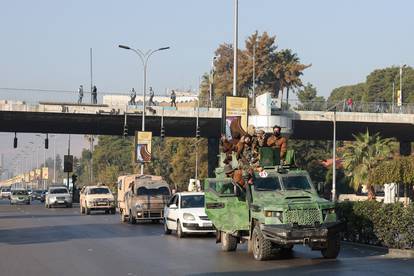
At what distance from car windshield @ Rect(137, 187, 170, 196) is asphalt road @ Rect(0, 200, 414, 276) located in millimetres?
9772

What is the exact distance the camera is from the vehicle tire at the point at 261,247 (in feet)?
60.5

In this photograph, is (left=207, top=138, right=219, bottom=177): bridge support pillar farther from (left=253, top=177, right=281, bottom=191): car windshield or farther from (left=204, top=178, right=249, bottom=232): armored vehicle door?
(left=253, top=177, right=281, bottom=191): car windshield

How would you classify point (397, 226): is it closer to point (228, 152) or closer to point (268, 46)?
point (228, 152)

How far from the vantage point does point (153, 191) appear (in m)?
38.2

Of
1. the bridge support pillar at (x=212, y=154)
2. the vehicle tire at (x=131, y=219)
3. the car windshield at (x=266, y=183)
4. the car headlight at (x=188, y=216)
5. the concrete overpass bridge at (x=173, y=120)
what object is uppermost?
the concrete overpass bridge at (x=173, y=120)

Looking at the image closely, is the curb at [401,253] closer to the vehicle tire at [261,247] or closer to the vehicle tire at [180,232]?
the vehicle tire at [261,247]

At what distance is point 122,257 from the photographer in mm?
19922

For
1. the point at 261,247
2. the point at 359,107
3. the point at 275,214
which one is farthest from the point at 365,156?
the point at 275,214

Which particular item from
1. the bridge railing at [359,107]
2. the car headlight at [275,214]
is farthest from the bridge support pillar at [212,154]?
the car headlight at [275,214]

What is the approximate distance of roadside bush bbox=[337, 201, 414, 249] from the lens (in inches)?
789

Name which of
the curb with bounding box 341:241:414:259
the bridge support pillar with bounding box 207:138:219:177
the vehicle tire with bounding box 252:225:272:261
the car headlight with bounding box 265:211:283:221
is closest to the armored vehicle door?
the vehicle tire with bounding box 252:225:272:261

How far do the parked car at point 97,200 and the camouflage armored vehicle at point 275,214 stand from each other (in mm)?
29423

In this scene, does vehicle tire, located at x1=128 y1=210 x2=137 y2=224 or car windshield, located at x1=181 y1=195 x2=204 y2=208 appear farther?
vehicle tire, located at x1=128 y1=210 x2=137 y2=224

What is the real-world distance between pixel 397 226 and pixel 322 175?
7756 centimetres
